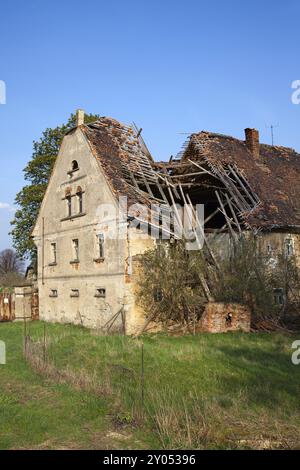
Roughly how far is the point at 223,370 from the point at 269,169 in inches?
658

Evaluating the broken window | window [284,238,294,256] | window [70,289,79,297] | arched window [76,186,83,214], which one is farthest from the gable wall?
window [284,238,294,256]

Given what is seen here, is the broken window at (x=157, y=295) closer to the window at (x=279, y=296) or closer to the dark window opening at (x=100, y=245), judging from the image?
the dark window opening at (x=100, y=245)

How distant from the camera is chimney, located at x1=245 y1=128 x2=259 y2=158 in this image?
26.7 metres

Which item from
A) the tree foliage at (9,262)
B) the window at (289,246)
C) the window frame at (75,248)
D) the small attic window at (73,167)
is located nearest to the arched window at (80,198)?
the small attic window at (73,167)

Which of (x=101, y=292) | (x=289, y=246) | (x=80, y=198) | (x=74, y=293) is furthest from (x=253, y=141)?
(x=74, y=293)

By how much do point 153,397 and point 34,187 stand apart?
2892 cm

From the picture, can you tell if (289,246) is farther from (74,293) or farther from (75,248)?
(74,293)

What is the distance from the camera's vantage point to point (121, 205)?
19.2m

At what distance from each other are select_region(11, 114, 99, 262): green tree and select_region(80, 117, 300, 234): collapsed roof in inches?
480

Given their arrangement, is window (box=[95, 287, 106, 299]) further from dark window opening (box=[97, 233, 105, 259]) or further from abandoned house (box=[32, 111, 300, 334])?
dark window opening (box=[97, 233, 105, 259])

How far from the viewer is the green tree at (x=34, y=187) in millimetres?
35344

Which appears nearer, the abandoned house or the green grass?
the green grass
